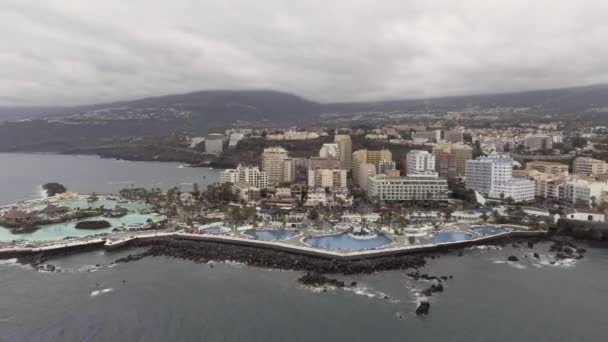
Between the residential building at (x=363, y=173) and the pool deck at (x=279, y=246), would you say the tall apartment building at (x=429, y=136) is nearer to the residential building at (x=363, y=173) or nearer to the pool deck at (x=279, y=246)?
the residential building at (x=363, y=173)

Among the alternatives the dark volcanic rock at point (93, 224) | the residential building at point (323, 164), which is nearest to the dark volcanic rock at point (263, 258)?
the dark volcanic rock at point (93, 224)

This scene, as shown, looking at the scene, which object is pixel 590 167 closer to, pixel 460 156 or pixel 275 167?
pixel 460 156

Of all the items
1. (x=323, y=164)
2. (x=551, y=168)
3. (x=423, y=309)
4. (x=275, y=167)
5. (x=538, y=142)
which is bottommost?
(x=423, y=309)

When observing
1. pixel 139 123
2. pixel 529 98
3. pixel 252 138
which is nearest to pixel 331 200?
pixel 252 138

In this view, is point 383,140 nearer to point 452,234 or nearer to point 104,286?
point 452,234

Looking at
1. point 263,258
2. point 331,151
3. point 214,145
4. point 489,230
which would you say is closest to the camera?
point 263,258

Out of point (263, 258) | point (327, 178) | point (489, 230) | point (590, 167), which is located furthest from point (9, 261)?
point (590, 167)

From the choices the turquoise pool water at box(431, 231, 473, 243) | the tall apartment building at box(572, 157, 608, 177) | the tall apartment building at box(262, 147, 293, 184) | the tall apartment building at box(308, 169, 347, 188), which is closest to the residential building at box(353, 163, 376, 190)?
the tall apartment building at box(308, 169, 347, 188)
